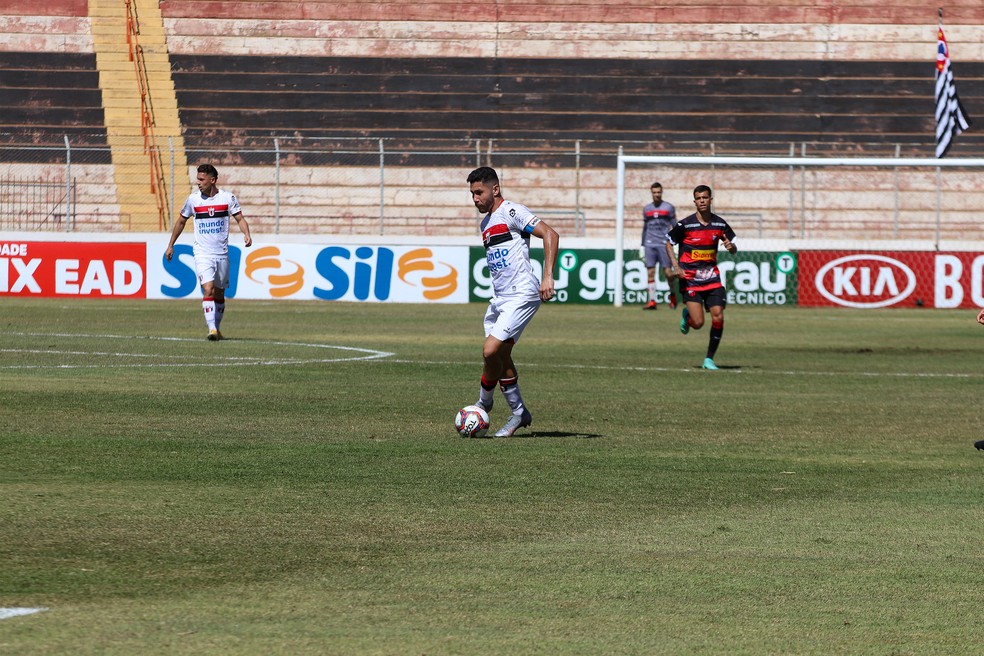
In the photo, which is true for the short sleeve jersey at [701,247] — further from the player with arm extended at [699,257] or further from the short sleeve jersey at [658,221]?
the short sleeve jersey at [658,221]

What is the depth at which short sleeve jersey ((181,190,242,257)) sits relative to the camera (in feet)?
62.5

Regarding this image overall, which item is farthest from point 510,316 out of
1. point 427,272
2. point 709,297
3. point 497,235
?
point 427,272

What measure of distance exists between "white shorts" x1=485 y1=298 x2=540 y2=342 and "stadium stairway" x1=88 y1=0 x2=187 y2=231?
22.6 meters

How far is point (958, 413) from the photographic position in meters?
12.4

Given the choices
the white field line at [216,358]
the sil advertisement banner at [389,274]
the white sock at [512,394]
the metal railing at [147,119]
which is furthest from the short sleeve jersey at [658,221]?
the white sock at [512,394]

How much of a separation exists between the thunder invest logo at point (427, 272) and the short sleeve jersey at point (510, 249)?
1968cm

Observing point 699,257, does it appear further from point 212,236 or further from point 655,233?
point 655,233

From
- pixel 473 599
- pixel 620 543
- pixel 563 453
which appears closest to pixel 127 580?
pixel 473 599

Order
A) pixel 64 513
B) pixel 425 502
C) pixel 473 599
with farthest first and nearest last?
pixel 425 502
pixel 64 513
pixel 473 599

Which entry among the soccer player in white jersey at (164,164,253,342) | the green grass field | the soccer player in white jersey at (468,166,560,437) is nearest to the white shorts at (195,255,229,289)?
the soccer player in white jersey at (164,164,253,342)

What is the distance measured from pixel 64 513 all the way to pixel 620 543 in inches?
101

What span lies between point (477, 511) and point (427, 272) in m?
23.3

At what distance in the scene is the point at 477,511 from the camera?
7.25 metres

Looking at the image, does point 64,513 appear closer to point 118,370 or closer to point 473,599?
point 473,599
